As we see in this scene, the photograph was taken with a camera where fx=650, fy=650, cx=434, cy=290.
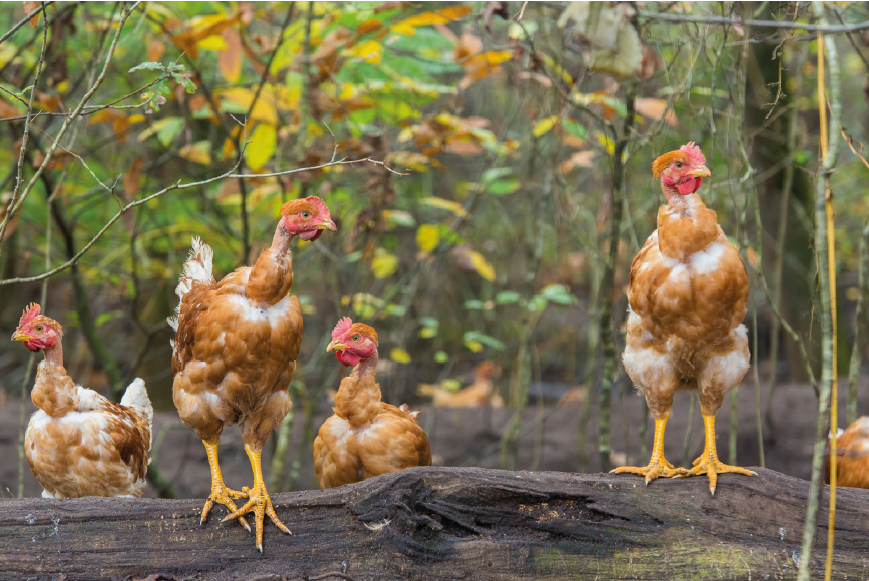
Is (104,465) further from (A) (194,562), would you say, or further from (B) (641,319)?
(B) (641,319)

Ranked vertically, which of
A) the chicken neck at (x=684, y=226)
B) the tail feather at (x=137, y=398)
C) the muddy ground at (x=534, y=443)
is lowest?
the muddy ground at (x=534, y=443)

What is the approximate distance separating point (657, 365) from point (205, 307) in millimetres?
1972

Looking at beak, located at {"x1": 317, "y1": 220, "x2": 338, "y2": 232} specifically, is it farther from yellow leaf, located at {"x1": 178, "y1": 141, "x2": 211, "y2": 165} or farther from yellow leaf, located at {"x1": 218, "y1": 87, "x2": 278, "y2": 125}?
yellow leaf, located at {"x1": 178, "y1": 141, "x2": 211, "y2": 165}

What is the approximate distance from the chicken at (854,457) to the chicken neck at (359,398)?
8.58 ft

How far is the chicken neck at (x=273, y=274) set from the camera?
106 inches

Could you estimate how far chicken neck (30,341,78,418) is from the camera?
3428 millimetres

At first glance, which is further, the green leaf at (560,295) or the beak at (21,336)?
the green leaf at (560,295)

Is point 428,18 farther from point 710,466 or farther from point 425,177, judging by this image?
point 425,177

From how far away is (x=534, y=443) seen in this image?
710 cm

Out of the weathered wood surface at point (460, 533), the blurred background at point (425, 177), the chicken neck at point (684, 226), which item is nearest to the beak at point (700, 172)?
the chicken neck at point (684, 226)

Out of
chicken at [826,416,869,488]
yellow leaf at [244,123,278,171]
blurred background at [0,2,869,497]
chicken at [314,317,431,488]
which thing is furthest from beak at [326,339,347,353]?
chicken at [826,416,869,488]

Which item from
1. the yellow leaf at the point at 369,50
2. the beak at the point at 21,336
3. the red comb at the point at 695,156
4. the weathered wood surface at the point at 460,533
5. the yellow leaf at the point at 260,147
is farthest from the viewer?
the yellow leaf at the point at 260,147

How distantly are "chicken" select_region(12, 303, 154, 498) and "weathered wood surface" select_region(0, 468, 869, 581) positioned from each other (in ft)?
2.12

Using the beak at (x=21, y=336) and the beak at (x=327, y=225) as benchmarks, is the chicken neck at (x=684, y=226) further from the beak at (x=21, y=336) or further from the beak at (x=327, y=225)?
the beak at (x=21, y=336)
